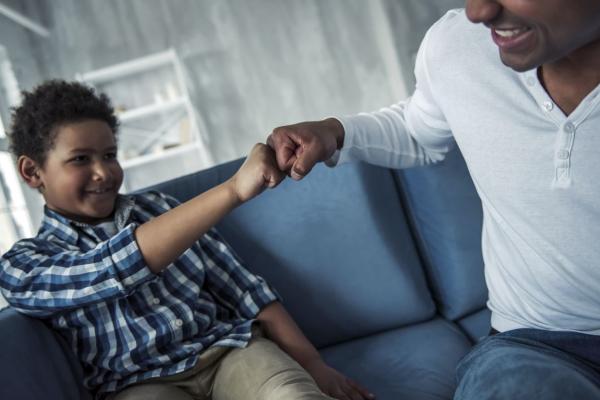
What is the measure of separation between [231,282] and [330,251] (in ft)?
0.91

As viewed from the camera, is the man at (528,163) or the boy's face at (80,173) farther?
the boy's face at (80,173)

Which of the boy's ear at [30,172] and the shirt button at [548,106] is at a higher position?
the boy's ear at [30,172]

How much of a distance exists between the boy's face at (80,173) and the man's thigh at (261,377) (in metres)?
0.41

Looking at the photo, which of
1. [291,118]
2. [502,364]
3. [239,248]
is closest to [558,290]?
[502,364]

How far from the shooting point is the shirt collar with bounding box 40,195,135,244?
1100 mm

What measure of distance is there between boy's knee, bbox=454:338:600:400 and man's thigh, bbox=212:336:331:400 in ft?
0.86

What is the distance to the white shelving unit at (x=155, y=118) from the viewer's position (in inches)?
163

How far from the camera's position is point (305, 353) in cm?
114

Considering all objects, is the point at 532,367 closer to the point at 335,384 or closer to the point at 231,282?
the point at 335,384

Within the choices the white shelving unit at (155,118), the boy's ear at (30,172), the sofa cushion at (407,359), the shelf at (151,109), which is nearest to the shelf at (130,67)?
the white shelving unit at (155,118)

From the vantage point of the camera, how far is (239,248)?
1.36 meters

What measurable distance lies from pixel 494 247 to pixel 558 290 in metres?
0.13

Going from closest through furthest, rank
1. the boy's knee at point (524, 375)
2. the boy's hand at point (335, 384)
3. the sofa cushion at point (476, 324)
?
the boy's knee at point (524, 375), the boy's hand at point (335, 384), the sofa cushion at point (476, 324)

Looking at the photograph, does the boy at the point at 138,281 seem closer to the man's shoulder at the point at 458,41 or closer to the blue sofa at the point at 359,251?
the blue sofa at the point at 359,251
